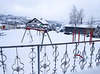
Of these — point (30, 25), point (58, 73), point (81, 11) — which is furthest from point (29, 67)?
point (81, 11)

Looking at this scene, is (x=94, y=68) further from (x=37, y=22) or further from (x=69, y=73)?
(x=37, y=22)

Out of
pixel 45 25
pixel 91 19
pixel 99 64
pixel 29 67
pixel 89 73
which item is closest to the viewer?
pixel 89 73

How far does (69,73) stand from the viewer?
6.65ft

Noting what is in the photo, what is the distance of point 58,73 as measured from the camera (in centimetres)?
216

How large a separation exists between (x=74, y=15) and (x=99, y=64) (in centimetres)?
2067

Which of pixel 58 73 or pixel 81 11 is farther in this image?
pixel 81 11

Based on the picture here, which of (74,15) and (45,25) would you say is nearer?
(45,25)

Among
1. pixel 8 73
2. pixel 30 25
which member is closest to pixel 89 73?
pixel 8 73

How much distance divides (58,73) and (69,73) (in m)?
0.33

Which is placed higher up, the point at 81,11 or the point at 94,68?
the point at 81,11

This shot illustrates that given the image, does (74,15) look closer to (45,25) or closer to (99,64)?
(45,25)

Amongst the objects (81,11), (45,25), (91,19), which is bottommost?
(45,25)

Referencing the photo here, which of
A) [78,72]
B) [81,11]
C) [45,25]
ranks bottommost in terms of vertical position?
[78,72]

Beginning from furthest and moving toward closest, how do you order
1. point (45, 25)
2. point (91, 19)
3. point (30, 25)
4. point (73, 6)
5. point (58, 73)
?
point (91, 19) → point (73, 6) → point (30, 25) → point (45, 25) → point (58, 73)
